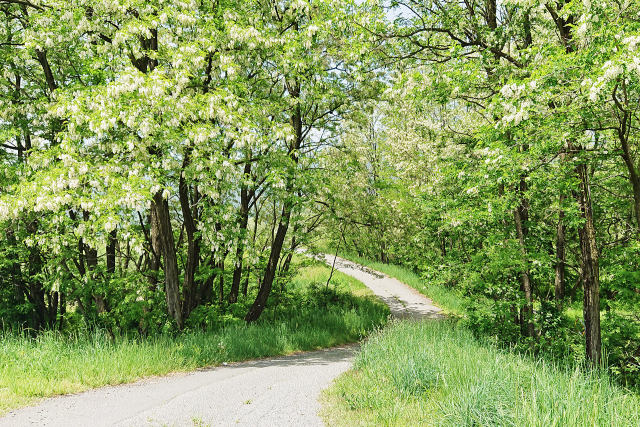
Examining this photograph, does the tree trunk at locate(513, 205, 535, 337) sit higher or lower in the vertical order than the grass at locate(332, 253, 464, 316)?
higher

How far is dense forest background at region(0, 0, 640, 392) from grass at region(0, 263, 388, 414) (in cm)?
158

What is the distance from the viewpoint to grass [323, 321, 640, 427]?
3.47 metres

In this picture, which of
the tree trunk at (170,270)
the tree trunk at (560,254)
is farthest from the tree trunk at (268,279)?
the tree trunk at (560,254)

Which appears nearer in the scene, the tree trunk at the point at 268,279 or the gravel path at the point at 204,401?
the gravel path at the point at 204,401

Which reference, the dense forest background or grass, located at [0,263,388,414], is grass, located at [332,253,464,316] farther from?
grass, located at [0,263,388,414]

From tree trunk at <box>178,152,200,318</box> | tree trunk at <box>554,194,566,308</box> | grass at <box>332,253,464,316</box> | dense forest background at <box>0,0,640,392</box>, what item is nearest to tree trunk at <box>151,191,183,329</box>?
dense forest background at <box>0,0,640,392</box>

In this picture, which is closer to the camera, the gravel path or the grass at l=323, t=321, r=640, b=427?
the grass at l=323, t=321, r=640, b=427

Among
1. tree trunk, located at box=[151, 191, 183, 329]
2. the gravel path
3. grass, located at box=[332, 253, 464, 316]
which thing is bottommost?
grass, located at box=[332, 253, 464, 316]

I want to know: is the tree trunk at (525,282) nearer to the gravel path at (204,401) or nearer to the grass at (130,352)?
the grass at (130,352)

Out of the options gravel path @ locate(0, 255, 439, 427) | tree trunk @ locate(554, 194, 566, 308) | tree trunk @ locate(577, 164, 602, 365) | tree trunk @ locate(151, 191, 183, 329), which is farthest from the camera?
tree trunk @ locate(151, 191, 183, 329)

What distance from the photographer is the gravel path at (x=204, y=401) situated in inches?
188

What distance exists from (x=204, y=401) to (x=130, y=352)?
2412 millimetres

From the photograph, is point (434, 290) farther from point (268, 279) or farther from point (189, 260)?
point (189, 260)

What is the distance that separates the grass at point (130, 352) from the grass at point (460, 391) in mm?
2299
